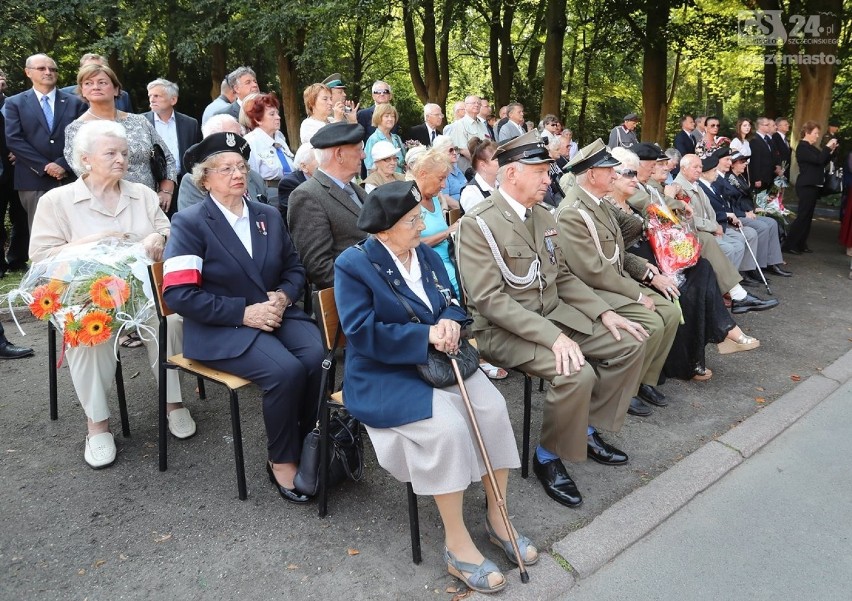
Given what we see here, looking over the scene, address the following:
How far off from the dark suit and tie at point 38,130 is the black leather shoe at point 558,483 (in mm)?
5143

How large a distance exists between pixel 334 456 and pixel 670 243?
3054 mm

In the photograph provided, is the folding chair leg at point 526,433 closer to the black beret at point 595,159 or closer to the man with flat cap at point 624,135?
the black beret at point 595,159

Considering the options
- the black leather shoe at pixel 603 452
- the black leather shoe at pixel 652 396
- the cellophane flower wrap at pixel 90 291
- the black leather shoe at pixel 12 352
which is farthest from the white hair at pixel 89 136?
the black leather shoe at pixel 652 396

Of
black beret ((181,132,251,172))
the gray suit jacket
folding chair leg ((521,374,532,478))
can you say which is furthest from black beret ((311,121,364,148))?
folding chair leg ((521,374,532,478))

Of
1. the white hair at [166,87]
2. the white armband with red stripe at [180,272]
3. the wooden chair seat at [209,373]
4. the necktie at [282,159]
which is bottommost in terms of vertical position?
the wooden chair seat at [209,373]

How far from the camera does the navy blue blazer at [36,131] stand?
6.02 meters

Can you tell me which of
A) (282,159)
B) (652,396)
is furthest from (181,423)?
(652,396)

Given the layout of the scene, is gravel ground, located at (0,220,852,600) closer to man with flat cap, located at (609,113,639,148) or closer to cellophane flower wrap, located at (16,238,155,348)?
cellophane flower wrap, located at (16,238,155,348)

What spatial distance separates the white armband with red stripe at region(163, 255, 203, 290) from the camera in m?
3.28

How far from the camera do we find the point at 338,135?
13.5ft

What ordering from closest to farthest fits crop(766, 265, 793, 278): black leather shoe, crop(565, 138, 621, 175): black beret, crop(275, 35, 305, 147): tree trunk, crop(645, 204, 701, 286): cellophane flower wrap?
crop(565, 138, 621, 175): black beret < crop(645, 204, 701, 286): cellophane flower wrap < crop(766, 265, 793, 278): black leather shoe < crop(275, 35, 305, 147): tree trunk

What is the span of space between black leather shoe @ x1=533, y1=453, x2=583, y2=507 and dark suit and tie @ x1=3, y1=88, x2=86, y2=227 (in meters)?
5.14

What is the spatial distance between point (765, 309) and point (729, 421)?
298 centimetres

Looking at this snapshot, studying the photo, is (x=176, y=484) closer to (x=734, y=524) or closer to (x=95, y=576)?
(x=95, y=576)
